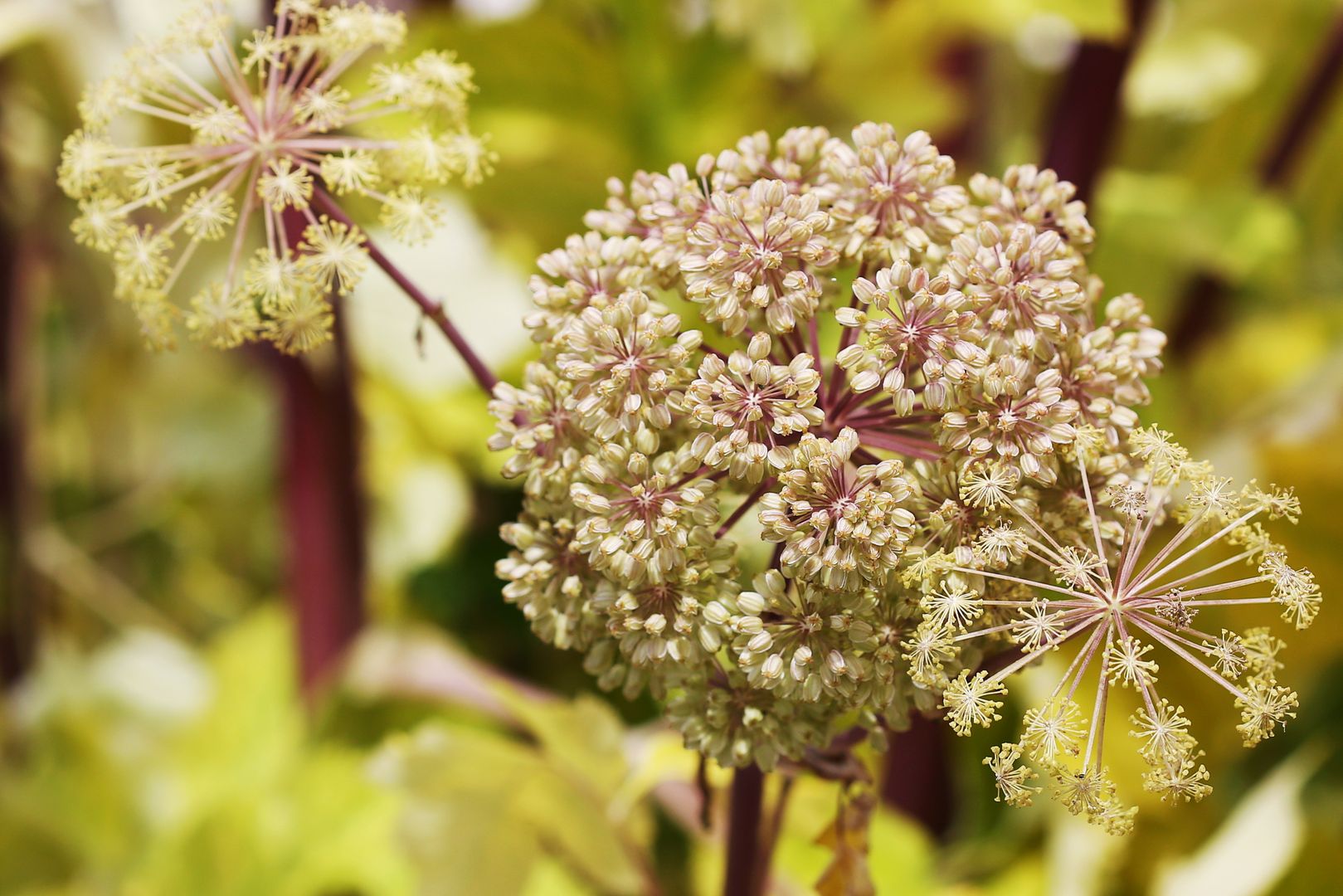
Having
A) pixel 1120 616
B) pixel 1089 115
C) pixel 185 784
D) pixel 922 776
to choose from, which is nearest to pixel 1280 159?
pixel 1089 115

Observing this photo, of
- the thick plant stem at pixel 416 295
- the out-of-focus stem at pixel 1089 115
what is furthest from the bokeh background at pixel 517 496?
the thick plant stem at pixel 416 295

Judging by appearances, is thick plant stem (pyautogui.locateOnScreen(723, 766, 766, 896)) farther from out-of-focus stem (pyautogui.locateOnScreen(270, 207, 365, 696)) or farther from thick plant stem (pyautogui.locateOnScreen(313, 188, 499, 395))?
out-of-focus stem (pyautogui.locateOnScreen(270, 207, 365, 696))

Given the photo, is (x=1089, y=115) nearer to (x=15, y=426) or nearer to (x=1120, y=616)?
(x=1120, y=616)

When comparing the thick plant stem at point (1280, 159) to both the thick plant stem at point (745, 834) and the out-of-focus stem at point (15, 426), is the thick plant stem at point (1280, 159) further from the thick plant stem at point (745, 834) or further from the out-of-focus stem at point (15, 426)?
the out-of-focus stem at point (15, 426)

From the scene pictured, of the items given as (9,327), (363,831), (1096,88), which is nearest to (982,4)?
(1096,88)

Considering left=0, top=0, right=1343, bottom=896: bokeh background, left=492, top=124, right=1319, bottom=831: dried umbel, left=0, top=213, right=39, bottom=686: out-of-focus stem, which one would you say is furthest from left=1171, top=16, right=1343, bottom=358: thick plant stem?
left=0, top=213, right=39, bottom=686: out-of-focus stem

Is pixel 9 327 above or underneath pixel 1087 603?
above

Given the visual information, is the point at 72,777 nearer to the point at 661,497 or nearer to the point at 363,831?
the point at 363,831
